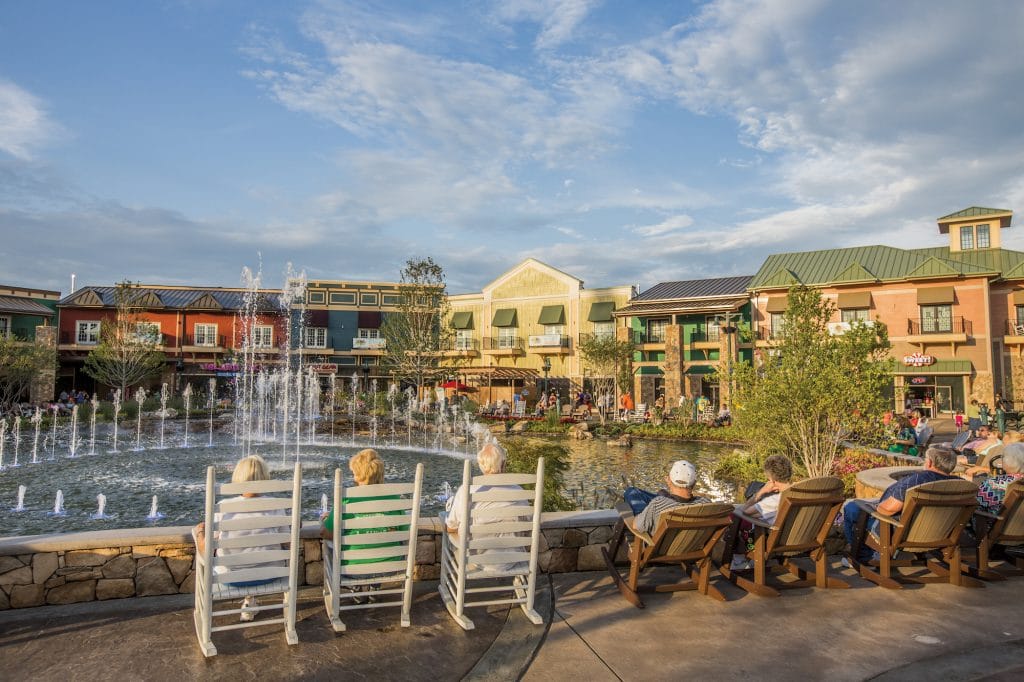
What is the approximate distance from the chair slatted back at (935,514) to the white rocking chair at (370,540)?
12.1 ft

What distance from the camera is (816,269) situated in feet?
113

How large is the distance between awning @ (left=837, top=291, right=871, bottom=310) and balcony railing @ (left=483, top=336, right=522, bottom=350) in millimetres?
19294

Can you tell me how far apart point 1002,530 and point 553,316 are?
1444 inches

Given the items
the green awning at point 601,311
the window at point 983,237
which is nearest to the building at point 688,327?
the green awning at point 601,311

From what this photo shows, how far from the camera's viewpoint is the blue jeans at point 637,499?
5227mm

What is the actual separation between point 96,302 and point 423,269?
83.5ft

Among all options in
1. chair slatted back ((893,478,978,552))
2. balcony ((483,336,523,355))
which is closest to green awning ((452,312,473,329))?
balcony ((483,336,523,355))

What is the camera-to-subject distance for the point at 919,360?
30172 mm

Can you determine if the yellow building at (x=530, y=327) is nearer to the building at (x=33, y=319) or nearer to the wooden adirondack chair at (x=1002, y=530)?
the building at (x=33, y=319)

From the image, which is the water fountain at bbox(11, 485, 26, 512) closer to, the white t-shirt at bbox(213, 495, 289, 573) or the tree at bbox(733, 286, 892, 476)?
the white t-shirt at bbox(213, 495, 289, 573)

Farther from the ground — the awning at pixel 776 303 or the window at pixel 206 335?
the awning at pixel 776 303

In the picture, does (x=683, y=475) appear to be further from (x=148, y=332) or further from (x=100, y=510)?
(x=148, y=332)

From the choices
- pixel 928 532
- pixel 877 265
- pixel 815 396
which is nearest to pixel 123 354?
pixel 815 396

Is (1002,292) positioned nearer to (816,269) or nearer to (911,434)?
(816,269)
